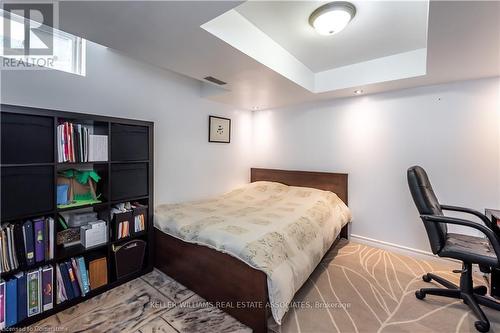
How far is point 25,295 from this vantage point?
1617 millimetres

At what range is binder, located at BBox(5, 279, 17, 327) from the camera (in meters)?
1.54

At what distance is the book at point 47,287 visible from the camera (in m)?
1.70

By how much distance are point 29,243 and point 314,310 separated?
2234 mm

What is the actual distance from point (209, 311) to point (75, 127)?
6.17 feet

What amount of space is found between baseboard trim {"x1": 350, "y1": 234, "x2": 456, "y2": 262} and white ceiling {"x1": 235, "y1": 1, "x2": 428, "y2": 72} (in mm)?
2340

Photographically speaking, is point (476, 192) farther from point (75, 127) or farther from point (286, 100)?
point (75, 127)

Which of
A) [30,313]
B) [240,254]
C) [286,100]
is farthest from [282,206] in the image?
[30,313]

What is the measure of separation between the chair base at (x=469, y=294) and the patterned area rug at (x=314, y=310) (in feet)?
0.23

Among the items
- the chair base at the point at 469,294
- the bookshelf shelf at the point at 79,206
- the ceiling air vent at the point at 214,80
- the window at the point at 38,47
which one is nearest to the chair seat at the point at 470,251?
the chair base at the point at 469,294

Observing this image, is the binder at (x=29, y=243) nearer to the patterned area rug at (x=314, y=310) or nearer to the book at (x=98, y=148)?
the patterned area rug at (x=314, y=310)

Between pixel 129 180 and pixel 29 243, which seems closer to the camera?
pixel 29 243

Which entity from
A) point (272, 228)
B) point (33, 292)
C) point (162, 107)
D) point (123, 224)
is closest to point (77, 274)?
point (33, 292)

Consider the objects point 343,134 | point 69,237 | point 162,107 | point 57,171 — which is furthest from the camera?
point 343,134

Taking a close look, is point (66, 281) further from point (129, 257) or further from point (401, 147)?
point (401, 147)
